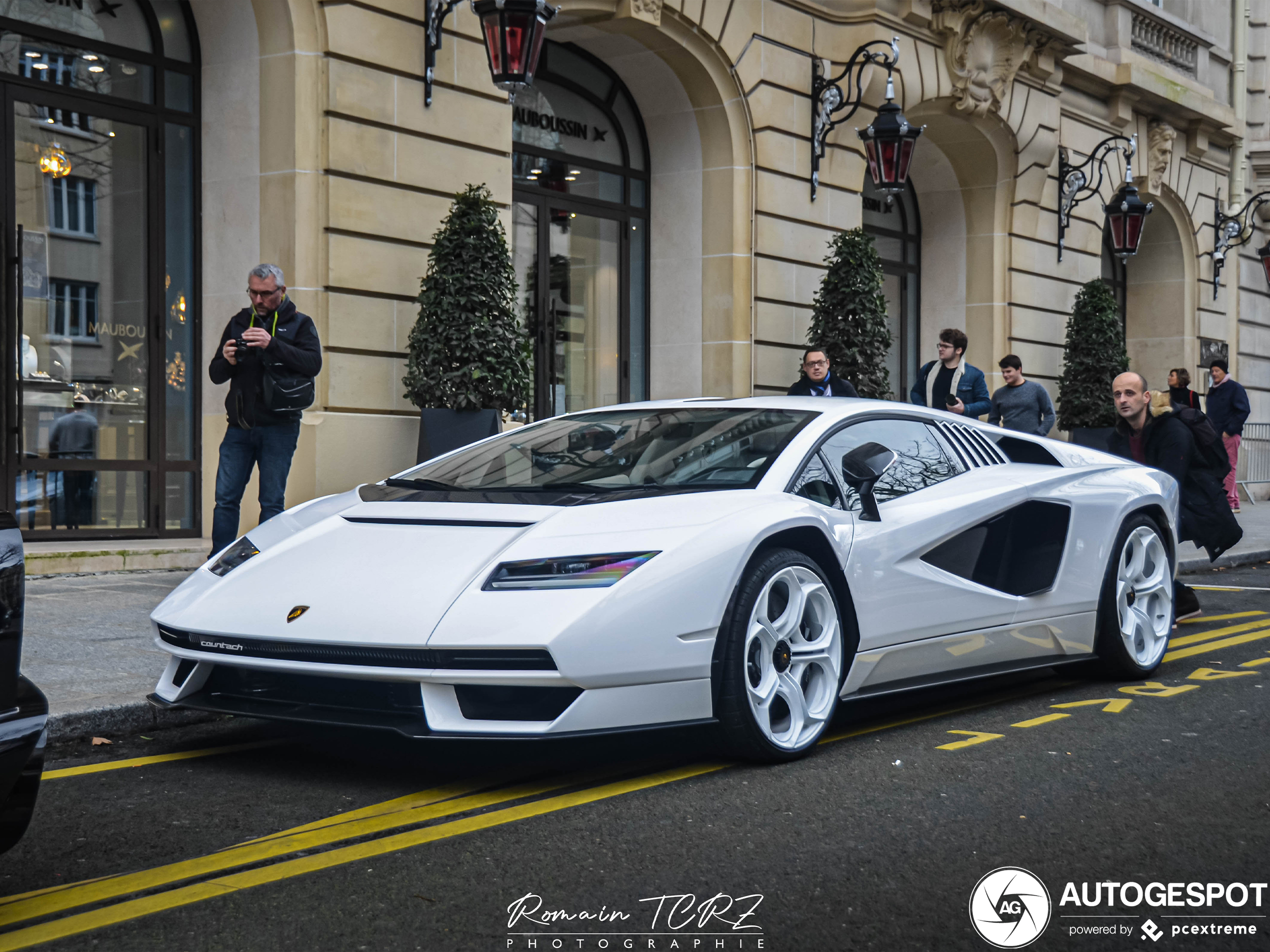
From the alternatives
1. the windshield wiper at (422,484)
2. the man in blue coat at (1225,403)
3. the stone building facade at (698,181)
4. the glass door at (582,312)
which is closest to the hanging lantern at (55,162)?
the stone building facade at (698,181)

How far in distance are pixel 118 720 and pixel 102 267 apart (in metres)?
6.01

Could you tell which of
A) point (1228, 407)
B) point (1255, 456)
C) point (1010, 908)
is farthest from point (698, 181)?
point (1255, 456)

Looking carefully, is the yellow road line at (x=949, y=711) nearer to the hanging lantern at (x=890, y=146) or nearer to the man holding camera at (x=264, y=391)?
the man holding camera at (x=264, y=391)

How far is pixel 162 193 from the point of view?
1058 centimetres

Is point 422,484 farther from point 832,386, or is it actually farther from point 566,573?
point 832,386

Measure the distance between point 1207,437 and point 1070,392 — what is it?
10.3m

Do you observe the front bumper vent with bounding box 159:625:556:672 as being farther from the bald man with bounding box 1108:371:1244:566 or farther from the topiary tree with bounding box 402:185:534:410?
the topiary tree with bounding box 402:185:534:410

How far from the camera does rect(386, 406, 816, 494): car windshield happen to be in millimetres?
4871

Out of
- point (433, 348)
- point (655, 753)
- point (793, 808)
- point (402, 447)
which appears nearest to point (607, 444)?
point (655, 753)

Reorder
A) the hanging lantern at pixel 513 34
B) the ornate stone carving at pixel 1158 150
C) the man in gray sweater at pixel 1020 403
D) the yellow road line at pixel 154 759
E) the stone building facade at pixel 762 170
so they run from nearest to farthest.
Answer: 1. the yellow road line at pixel 154 759
2. the hanging lantern at pixel 513 34
3. the stone building facade at pixel 762 170
4. the man in gray sweater at pixel 1020 403
5. the ornate stone carving at pixel 1158 150

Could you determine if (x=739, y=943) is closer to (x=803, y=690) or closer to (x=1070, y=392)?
(x=803, y=690)

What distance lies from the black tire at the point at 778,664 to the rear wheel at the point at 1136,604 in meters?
1.98

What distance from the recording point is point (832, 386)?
1188 centimetres

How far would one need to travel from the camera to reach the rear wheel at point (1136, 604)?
626cm
